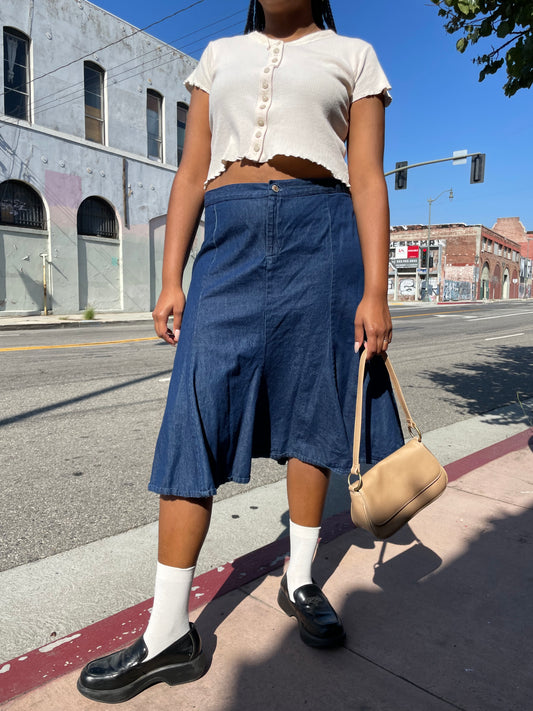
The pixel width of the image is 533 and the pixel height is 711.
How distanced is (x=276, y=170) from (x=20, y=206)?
18031 millimetres

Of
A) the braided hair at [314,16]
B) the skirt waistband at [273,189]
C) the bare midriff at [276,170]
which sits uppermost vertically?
the braided hair at [314,16]

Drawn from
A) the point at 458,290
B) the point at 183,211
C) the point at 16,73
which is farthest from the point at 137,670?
the point at 458,290

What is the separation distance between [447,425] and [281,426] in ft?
12.2

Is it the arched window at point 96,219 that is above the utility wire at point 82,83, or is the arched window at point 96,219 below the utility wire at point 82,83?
below

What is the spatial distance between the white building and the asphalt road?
7.77 meters

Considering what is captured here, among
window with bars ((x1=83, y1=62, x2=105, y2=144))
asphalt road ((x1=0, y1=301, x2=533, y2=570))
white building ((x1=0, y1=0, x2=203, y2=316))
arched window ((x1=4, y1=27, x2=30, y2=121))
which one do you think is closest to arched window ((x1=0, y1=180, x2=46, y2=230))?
white building ((x1=0, y1=0, x2=203, y2=316))

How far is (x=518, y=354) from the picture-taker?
1064 cm

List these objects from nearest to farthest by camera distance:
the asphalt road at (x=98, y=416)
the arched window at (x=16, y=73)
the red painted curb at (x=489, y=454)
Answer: the asphalt road at (x=98, y=416), the red painted curb at (x=489, y=454), the arched window at (x=16, y=73)

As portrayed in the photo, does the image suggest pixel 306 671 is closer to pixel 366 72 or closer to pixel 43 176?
pixel 366 72

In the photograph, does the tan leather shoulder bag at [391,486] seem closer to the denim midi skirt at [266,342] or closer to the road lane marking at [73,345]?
the denim midi skirt at [266,342]

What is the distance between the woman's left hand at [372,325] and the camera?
165 cm

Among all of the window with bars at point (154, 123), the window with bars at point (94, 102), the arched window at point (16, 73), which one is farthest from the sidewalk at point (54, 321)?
the window with bars at point (154, 123)

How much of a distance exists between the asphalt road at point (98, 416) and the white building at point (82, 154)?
7769 millimetres

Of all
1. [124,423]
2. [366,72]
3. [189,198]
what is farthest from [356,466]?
[124,423]
